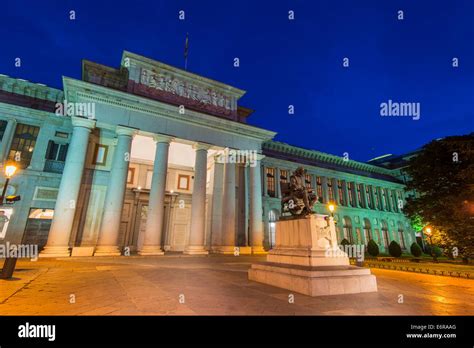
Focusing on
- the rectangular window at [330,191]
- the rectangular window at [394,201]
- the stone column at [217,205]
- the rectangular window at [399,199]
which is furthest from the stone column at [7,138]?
the rectangular window at [399,199]

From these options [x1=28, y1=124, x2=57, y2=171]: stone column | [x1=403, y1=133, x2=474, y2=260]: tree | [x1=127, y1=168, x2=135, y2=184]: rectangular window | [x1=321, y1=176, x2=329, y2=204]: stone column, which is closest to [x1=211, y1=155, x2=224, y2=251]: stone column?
[x1=127, y1=168, x2=135, y2=184]: rectangular window

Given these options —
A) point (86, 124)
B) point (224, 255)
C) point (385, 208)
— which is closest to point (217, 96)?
point (86, 124)

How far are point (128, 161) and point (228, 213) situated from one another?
8808mm

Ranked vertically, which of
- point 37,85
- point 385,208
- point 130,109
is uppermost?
point 37,85

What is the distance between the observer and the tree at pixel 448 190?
16234 millimetres

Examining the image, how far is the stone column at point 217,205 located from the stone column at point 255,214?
119 inches

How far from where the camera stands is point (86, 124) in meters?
16.0

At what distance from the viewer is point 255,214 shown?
21203mm

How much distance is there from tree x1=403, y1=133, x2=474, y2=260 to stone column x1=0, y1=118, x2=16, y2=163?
33.9 m

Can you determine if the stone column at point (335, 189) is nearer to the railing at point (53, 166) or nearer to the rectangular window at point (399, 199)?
the rectangular window at point (399, 199)
